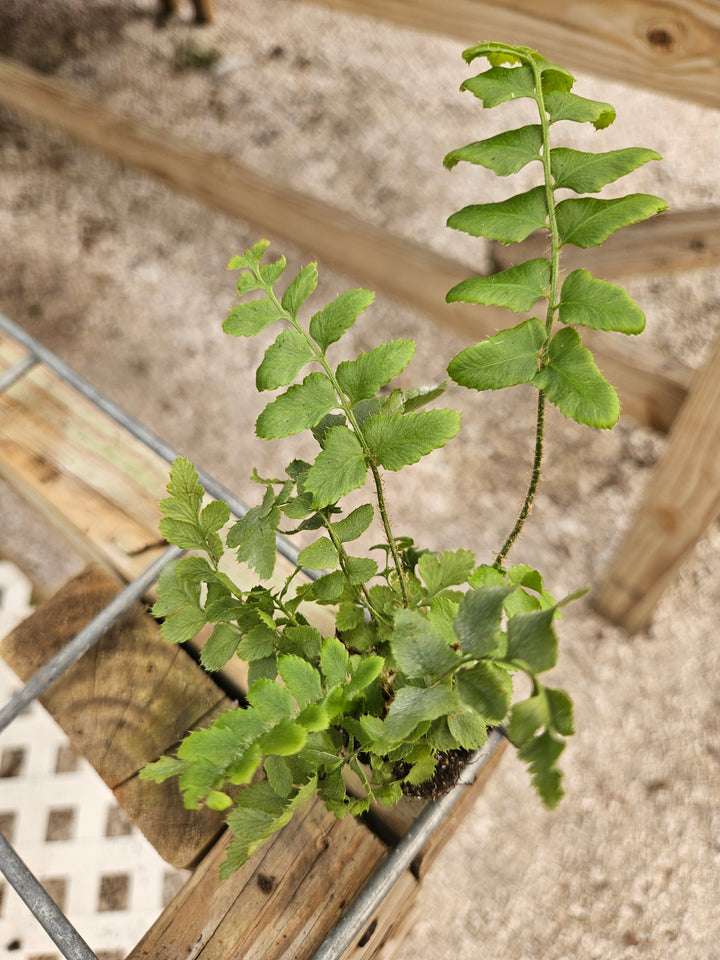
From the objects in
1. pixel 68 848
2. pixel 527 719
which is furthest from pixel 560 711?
pixel 68 848

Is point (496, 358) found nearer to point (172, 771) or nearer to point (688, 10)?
point (172, 771)

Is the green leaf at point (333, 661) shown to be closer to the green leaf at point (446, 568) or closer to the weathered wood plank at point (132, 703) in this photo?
the green leaf at point (446, 568)

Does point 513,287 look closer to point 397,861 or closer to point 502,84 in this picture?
point 502,84

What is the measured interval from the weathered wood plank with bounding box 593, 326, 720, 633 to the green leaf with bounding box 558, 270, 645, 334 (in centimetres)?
→ 75

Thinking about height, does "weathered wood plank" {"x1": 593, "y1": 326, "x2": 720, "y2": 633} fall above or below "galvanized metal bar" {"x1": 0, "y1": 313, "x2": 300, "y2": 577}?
below

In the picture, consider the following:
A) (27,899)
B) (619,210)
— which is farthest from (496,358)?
(27,899)

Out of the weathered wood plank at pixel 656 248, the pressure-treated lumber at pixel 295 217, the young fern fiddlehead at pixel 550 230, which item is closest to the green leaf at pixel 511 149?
the young fern fiddlehead at pixel 550 230

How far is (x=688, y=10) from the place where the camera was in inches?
37.2

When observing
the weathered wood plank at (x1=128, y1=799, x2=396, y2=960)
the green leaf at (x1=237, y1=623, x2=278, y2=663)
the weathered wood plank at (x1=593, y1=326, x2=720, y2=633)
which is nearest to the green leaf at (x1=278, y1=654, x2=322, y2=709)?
the green leaf at (x1=237, y1=623, x2=278, y2=663)

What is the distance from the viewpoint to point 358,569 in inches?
26.5

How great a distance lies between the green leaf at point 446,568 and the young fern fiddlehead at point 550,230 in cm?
12

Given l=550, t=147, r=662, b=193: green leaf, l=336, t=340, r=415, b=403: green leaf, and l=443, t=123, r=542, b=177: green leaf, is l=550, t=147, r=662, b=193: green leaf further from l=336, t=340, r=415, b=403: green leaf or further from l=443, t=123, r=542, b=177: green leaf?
l=336, t=340, r=415, b=403: green leaf

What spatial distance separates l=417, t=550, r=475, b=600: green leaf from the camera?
69 cm

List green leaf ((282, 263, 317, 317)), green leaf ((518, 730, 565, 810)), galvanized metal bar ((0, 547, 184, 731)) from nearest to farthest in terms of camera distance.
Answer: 1. green leaf ((518, 730, 565, 810))
2. green leaf ((282, 263, 317, 317))
3. galvanized metal bar ((0, 547, 184, 731))
